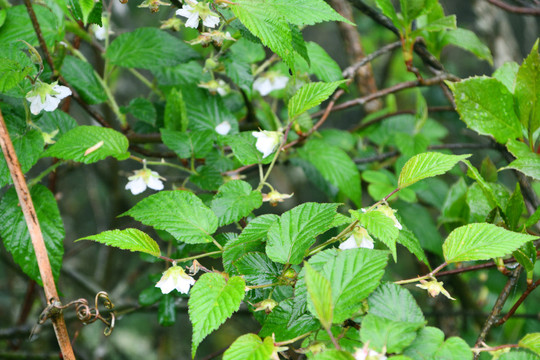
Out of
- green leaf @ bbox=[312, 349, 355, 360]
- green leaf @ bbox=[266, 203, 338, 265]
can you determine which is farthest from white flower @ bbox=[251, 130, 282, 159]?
green leaf @ bbox=[312, 349, 355, 360]

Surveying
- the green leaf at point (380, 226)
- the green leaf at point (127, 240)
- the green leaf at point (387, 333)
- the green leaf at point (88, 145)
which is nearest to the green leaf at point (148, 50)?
the green leaf at point (88, 145)

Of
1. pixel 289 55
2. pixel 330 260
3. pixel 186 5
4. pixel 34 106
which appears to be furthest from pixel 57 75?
pixel 330 260

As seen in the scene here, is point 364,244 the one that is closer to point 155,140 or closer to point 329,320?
point 329,320

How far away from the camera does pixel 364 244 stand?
0.66m

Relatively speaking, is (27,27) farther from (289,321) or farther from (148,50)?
(289,321)

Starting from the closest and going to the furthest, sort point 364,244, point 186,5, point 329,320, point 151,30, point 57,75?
point 329,320 < point 364,244 < point 186,5 < point 57,75 < point 151,30

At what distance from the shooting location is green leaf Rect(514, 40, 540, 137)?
0.79m

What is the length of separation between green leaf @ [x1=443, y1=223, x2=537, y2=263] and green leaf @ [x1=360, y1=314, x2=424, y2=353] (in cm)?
12

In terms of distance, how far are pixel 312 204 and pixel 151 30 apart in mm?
608

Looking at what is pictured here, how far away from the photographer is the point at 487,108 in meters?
0.84

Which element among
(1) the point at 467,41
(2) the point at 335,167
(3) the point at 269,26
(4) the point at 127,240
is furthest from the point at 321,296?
(1) the point at 467,41

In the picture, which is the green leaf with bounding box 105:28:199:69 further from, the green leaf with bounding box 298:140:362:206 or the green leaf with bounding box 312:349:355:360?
the green leaf with bounding box 312:349:355:360

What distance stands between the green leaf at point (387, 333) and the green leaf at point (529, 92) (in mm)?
484

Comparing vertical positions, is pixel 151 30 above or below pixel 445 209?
above
